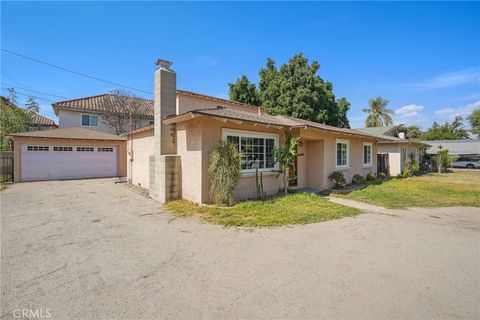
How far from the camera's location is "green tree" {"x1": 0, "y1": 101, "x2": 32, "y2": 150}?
21.1 m

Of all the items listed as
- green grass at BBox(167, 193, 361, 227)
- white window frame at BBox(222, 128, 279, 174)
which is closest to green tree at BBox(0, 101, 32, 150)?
green grass at BBox(167, 193, 361, 227)

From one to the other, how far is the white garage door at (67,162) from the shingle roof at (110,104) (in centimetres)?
743

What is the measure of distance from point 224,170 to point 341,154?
8477 mm

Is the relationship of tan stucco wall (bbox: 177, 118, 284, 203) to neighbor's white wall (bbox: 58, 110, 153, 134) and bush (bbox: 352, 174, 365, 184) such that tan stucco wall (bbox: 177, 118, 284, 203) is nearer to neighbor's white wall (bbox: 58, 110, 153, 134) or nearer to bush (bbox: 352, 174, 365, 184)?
bush (bbox: 352, 174, 365, 184)

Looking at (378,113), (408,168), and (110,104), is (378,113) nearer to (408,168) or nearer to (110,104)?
(408,168)

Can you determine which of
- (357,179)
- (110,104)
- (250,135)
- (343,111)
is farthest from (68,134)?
(343,111)

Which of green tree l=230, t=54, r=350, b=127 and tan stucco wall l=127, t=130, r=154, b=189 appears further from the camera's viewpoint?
green tree l=230, t=54, r=350, b=127

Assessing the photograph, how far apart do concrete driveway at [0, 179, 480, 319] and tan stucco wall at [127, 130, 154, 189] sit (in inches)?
236

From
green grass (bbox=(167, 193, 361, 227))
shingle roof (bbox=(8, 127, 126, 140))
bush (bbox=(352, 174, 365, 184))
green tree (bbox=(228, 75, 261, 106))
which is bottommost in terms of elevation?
green grass (bbox=(167, 193, 361, 227))

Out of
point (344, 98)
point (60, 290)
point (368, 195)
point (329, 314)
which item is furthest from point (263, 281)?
point (344, 98)

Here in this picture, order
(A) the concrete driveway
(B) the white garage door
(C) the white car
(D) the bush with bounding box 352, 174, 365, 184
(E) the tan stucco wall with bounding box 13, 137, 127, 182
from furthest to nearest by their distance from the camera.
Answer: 1. (C) the white car
2. (B) the white garage door
3. (E) the tan stucco wall with bounding box 13, 137, 127, 182
4. (D) the bush with bounding box 352, 174, 365, 184
5. (A) the concrete driveway

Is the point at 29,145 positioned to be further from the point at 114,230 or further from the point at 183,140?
the point at 114,230

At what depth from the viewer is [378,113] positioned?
130 feet

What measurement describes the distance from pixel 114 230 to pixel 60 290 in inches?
109
